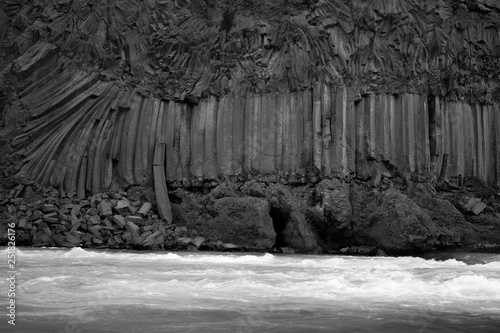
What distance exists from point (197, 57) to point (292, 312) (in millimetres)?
18160

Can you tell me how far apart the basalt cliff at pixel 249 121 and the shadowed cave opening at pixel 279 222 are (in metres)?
0.06

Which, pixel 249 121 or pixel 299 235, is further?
pixel 249 121

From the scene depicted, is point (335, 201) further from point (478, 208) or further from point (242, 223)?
point (478, 208)

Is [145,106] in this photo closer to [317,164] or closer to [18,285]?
[317,164]

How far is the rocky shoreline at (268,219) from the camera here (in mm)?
19312

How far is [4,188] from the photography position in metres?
21.3

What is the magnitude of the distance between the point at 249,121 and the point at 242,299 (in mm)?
14877

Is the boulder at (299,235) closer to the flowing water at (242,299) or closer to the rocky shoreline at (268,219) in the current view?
the rocky shoreline at (268,219)

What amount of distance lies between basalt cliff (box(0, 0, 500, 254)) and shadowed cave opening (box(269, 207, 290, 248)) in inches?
2.4

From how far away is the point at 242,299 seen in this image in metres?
8.10

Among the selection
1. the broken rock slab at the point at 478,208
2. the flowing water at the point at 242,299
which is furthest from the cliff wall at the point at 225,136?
the flowing water at the point at 242,299

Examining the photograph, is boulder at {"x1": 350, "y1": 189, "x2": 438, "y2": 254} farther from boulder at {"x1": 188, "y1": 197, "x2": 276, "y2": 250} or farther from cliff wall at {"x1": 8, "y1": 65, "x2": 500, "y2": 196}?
boulder at {"x1": 188, "y1": 197, "x2": 276, "y2": 250}

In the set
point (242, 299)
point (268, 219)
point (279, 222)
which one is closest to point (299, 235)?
point (268, 219)

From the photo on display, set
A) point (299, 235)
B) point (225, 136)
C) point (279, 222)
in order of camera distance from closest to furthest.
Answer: point (299, 235), point (279, 222), point (225, 136)
